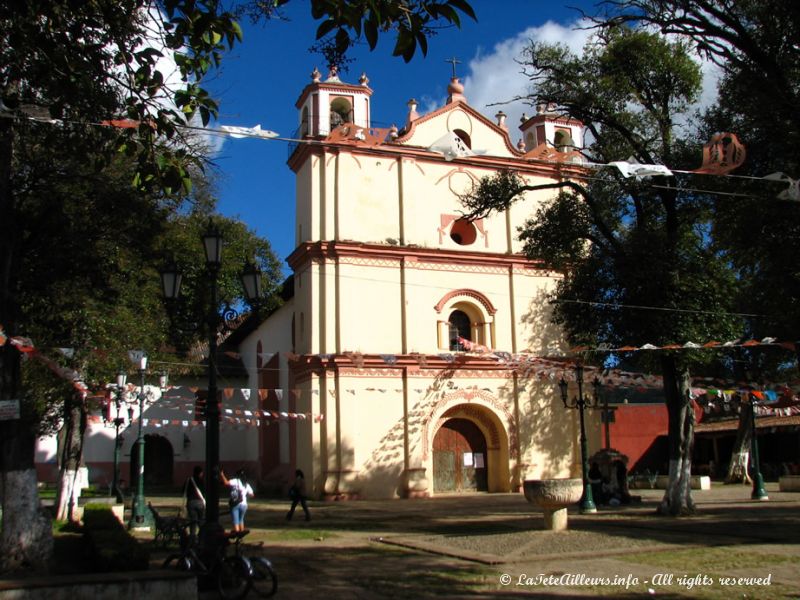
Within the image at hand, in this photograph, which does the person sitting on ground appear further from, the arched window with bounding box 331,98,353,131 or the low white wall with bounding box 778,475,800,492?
the arched window with bounding box 331,98,353,131

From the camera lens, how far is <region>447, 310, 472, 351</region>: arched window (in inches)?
1076

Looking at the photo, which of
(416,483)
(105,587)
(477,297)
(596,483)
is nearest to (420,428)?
(416,483)

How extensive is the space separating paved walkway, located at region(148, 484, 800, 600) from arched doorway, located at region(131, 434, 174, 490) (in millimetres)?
19626

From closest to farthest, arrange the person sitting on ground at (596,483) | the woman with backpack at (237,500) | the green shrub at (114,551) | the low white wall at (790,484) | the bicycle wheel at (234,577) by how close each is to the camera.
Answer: the bicycle wheel at (234,577)
the green shrub at (114,551)
the woman with backpack at (237,500)
the person sitting on ground at (596,483)
the low white wall at (790,484)

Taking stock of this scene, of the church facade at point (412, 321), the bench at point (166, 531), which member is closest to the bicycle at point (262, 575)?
the bench at point (166, 531)

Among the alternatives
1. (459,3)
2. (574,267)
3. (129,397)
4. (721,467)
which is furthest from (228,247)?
(459,3)

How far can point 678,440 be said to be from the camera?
54.7 ft

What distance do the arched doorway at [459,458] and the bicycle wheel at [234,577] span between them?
17979mm

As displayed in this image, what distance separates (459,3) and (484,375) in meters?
22.3

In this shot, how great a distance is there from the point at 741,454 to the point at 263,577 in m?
26.0

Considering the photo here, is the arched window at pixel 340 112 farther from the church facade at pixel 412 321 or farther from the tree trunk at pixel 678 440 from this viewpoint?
the tree trunk at pixel 678 440

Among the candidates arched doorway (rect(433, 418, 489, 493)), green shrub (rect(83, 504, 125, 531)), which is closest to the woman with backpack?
green shrub (rect(83, 504, 125, 531))

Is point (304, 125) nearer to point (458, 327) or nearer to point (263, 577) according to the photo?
point (458, 327)

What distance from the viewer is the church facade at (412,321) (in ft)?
82.8
